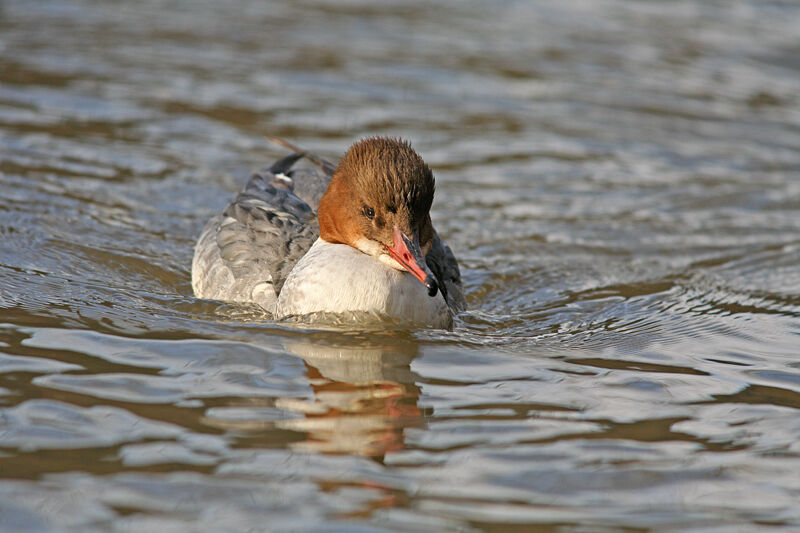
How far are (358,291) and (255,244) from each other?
130cm

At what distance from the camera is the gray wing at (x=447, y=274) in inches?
261

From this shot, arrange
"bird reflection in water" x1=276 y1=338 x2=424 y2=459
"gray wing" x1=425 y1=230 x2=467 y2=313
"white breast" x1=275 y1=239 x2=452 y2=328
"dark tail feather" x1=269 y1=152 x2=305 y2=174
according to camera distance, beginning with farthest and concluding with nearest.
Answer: "dark tail feather" x1=269 y1=152 x2=305 y2=174 → "gray wing" x1=425 y1=230 x2=467 y2=313 → "white breast" x1=275 y1=239 x2=452 y2=328 → "bird reflection in water" x1=276 y1=338 x2=424 y2=459

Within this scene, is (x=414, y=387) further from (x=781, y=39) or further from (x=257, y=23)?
(x=781, y=39)

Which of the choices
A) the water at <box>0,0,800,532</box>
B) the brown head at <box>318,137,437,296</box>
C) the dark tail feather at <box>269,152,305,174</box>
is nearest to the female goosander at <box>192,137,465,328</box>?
the brown head at <box>318,137,437,296</box>

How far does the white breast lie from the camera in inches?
230

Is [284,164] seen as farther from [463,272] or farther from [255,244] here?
[463,272]

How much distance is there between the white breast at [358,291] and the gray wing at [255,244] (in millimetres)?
518

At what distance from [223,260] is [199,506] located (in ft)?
10.6

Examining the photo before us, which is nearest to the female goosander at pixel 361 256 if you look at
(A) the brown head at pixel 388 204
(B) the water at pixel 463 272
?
(A) the brown head at pixel 388 204

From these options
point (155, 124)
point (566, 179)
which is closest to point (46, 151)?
point (155, 124)

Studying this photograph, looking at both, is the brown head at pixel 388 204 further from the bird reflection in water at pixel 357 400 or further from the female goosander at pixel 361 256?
the bird reflection in water at pixel 357 400

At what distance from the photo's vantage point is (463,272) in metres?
7.92

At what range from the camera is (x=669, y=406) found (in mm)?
5020

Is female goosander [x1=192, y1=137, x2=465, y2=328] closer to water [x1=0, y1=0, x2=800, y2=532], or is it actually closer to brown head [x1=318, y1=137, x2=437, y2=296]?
brown head [x1=318, y1=137, x2=437, y2=296]
